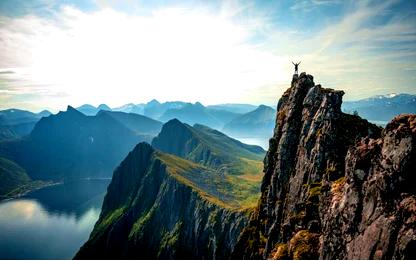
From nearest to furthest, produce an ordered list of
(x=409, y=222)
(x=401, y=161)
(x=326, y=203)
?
1. (x=409, y=222)
2. (x=401, y=161)
3. (x=326, y=203)

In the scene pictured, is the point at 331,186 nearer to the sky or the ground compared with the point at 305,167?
nearer to the ground

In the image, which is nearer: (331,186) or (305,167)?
(331,186)

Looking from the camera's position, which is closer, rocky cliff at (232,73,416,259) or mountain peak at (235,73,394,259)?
rocky cliff at (232,73,416,259)

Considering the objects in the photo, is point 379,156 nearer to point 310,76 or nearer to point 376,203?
point 376,203

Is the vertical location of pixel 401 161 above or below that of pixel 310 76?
below

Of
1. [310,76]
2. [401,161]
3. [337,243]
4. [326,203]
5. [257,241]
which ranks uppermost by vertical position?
[310,76]

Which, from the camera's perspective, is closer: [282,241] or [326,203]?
[326,203]

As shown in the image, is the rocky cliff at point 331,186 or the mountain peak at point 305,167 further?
the mountain peak at point 305,167

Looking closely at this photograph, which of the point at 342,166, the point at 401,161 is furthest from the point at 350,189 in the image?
the point at 342,166
